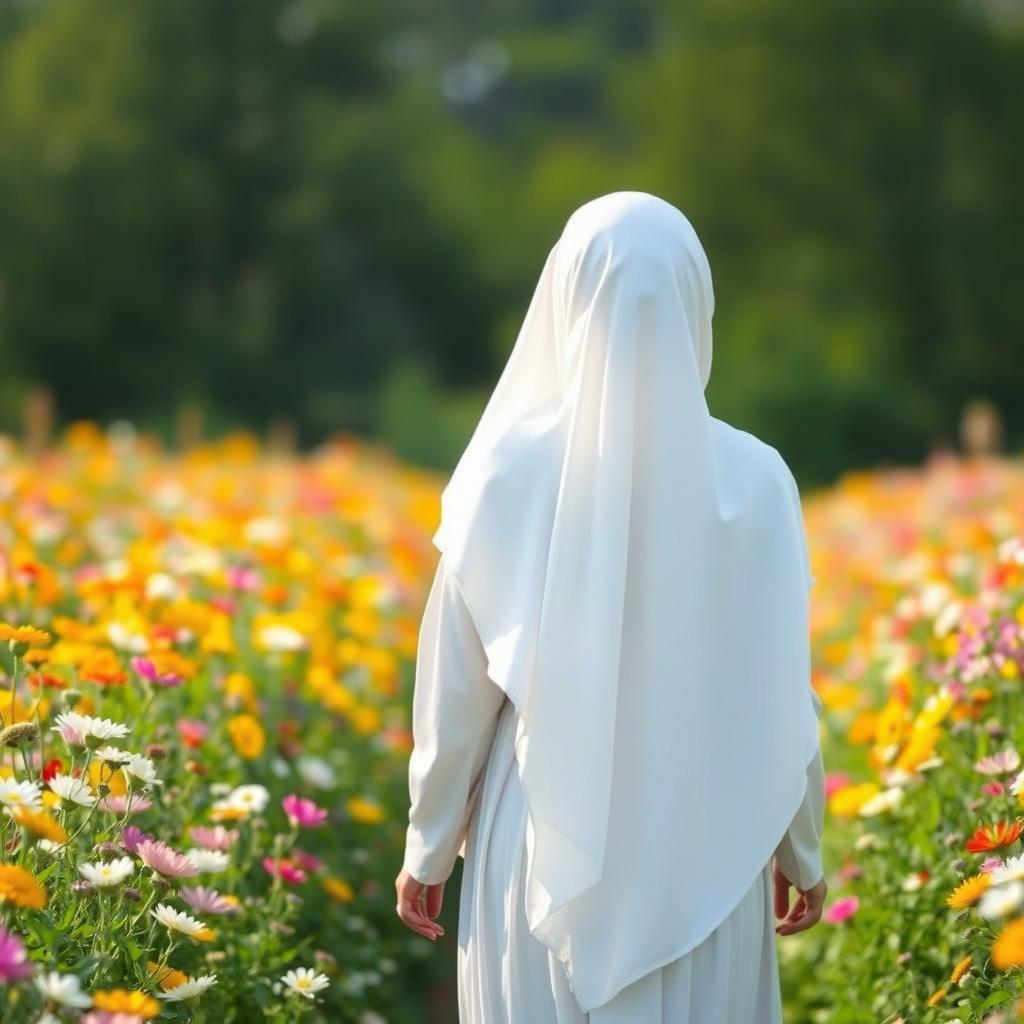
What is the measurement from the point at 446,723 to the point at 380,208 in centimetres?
2798

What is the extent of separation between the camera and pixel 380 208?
97.9 feet

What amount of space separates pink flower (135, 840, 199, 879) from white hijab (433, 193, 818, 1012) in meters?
0.52

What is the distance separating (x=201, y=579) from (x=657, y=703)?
265cm

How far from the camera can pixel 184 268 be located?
94.5 ft

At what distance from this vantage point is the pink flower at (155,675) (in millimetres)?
3256

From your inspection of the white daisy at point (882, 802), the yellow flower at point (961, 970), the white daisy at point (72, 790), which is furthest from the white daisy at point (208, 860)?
the white daisy at point (882, 802)

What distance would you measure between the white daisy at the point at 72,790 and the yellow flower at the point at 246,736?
1042 millimetres

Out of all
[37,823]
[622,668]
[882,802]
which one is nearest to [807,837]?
[622,668]

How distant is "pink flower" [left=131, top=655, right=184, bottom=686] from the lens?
3.26 metres

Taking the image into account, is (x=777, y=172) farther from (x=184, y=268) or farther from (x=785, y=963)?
(x=785, y=963)

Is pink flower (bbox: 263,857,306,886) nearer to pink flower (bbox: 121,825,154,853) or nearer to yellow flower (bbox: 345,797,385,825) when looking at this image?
pink flower (bbox: 121,825,154,853)

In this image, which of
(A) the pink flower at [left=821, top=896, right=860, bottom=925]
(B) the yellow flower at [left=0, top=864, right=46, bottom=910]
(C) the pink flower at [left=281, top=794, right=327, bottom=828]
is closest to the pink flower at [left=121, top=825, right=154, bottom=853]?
(B) the yellow flower at [left=0, top=864, right=46, bottom=910]

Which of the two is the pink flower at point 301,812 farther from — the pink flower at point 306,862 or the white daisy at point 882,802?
the white daisy at point 882,802

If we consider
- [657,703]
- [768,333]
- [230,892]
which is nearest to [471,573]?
[657,703]
